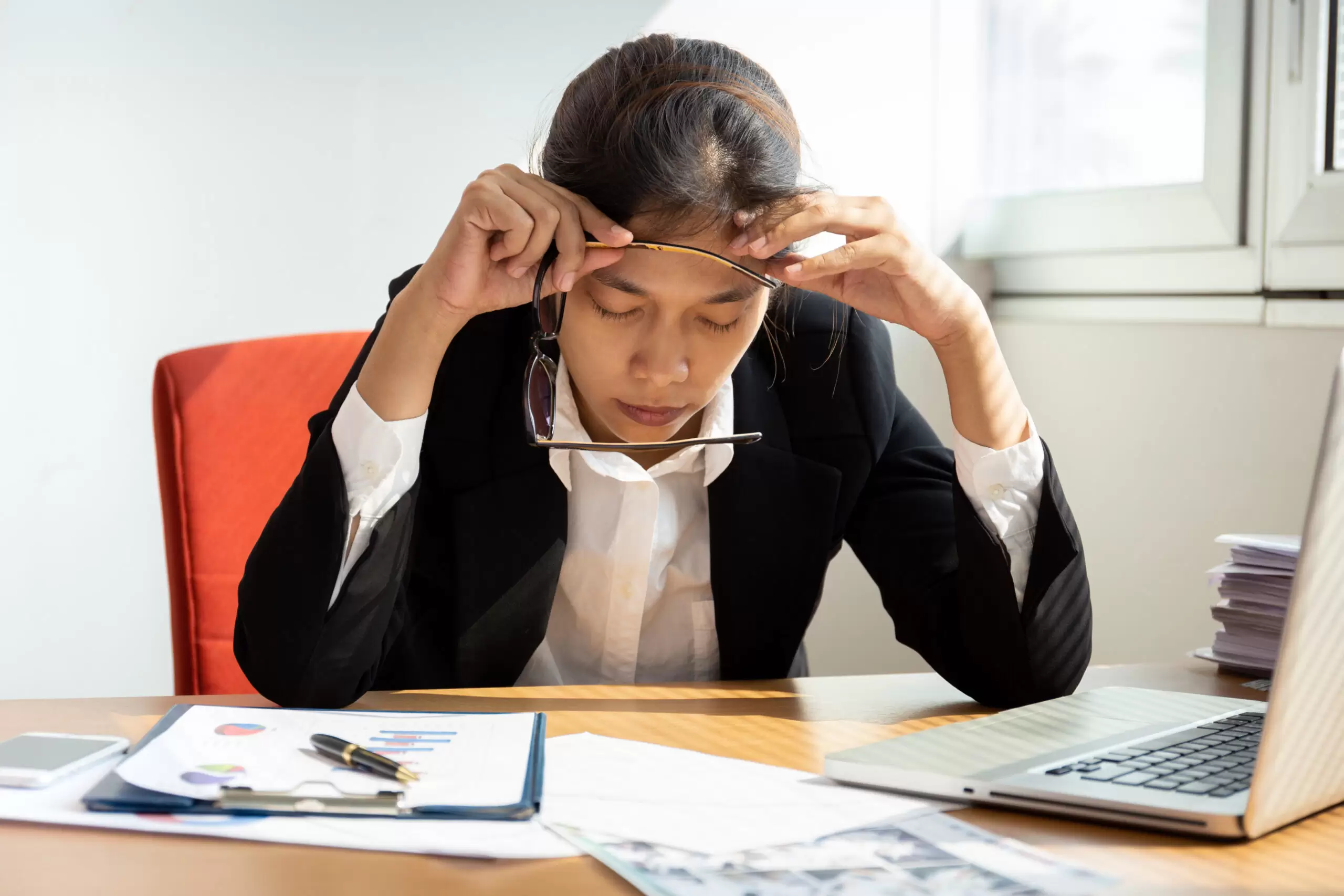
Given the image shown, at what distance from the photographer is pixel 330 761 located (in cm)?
80

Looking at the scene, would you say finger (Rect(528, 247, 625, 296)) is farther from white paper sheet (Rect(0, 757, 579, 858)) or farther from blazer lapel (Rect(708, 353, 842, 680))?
white paper sheet (Rect(0, 757, 579, 858))

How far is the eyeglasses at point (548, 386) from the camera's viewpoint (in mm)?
1122

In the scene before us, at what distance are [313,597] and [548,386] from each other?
31 centimetres

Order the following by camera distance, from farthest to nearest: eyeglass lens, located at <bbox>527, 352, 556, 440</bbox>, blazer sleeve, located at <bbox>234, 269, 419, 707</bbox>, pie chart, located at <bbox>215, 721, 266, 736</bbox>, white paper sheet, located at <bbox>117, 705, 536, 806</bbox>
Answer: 1. eyeglass lens, located at <bbox>527, 352, 556, 440</bbox>
2. blazer sleeve, located at <bbox>234, 269, 419, 707</bbox>
3. pie chart, located at <bbox>215, 721, 266, 736</bbox>
4. white paper sheet, located at <bbox>117, 705, 536, 806</bbox>

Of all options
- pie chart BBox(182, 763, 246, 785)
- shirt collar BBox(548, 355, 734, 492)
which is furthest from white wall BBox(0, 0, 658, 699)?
pie chart BBox(182, 763, 246, 785)

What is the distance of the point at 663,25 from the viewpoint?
232 centimetres

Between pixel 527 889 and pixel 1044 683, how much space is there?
64 cm

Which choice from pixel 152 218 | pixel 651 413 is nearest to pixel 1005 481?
pixel 651 413

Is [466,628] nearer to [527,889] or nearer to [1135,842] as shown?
[527,889]

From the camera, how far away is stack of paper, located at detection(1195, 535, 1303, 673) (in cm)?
123

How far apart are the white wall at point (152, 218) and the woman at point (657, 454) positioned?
2.53ft

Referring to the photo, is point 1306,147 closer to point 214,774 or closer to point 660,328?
point 660,328

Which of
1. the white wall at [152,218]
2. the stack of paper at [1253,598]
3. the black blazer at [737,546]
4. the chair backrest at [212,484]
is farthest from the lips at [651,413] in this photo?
the white wall at [152,218]

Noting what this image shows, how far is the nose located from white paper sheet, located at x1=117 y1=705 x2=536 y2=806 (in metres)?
0.35
